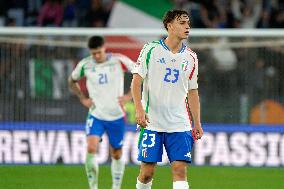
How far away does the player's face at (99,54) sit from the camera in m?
12.5

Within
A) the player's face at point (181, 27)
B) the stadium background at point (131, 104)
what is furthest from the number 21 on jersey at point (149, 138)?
the stadium background at point (131, 104)

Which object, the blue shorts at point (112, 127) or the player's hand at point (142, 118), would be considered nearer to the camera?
the player's hand at point (142, 118)

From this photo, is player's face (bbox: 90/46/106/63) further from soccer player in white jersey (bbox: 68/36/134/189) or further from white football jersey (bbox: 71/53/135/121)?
white football jersey (bbox: 71/53/135/121)

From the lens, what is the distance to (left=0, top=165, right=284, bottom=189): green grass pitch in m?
12.5

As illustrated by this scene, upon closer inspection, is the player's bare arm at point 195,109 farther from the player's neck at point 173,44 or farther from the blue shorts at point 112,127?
the blue shorts at point 112,127

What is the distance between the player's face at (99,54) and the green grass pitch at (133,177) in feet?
5.16

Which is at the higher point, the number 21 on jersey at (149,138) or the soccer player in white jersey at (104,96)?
the number 21 on jersey at (149,138)

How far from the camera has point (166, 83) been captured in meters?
9.36

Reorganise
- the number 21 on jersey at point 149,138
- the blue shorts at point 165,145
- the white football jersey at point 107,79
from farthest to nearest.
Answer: the white football jersey at point 107,79
the number 21 on jersey at point 149,138
the blue shorts at point 165,145

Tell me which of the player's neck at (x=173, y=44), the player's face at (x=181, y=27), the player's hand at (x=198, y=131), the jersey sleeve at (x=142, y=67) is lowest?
the player's hand at (x=198, y=131)

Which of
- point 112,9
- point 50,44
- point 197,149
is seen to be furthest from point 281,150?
point 112,9

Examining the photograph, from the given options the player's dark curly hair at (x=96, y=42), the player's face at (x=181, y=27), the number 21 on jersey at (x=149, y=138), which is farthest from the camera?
the player's dark curly hair at (x=96, y=42)

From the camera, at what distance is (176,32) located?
9219mm

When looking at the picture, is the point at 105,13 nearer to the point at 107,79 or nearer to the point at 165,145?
the point at 107,79
